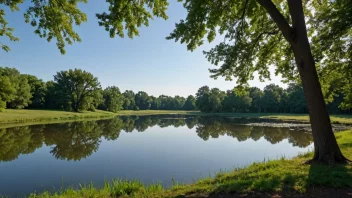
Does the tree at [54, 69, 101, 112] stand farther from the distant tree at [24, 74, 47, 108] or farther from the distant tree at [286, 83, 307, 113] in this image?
the distant tree at [286, 83, 307, 113]

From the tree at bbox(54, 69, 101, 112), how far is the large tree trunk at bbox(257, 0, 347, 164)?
67050 millimetres

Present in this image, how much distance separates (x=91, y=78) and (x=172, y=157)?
61.5m

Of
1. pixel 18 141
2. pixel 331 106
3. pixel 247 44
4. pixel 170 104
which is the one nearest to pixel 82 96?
pixel 18 141

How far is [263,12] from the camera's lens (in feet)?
32.6

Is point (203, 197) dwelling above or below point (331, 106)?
below

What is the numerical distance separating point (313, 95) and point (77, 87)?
7009cm

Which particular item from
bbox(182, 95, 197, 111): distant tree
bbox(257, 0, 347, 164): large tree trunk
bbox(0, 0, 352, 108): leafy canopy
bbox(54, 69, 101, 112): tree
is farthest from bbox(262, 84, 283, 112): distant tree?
bbox(257, 0, 347, 164): large tree trunk

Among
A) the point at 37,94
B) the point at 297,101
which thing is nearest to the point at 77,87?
the point at 37,94

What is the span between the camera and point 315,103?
23.2 feet

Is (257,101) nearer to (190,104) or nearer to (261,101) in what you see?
(261,101)

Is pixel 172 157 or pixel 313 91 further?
pixel 172 157

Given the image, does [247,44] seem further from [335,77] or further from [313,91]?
[335,77]

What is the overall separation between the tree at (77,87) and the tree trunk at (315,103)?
67139mm

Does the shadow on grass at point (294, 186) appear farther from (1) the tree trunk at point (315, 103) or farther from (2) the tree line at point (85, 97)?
(2) the tree line at point (85, 97)
